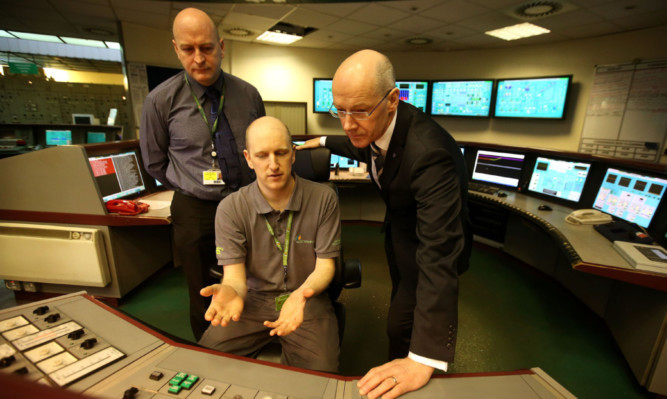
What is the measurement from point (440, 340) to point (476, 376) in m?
0.12

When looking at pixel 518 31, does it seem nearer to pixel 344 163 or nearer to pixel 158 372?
pixel 344 163

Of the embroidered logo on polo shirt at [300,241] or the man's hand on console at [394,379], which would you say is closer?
the man's hand on console at [394,379]

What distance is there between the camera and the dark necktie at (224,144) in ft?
5.44

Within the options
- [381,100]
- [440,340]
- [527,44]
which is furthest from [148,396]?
[527,44]

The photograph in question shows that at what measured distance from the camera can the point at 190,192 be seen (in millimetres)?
1689

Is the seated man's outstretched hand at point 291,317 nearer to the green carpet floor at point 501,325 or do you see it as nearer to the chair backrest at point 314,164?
the chair backrest at point 314,164

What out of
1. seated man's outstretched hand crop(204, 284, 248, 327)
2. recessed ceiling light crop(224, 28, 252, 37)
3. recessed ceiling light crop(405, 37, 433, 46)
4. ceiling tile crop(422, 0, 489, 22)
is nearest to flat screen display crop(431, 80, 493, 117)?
recessed ceiling light crop(405, 37, 433, 46)

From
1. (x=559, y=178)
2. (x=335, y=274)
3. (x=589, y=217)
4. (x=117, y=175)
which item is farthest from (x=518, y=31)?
(x=117, y=175)

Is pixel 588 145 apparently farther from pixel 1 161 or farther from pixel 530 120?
pixel 1 161

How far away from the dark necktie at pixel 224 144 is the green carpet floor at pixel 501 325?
1171 mm

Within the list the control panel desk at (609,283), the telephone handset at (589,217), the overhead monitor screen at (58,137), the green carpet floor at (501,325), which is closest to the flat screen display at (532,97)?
the control panel desk at (609,283)

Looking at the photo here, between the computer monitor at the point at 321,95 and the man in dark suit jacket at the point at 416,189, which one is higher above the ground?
the computer monitor at the point at 321,95

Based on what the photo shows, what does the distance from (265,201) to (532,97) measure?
5029 mm

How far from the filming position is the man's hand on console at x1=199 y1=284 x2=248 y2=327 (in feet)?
3.24
